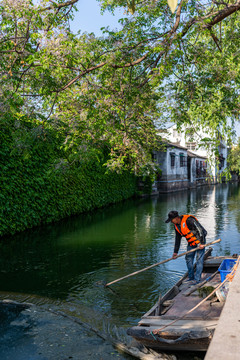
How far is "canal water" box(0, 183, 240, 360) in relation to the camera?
6.56 metres

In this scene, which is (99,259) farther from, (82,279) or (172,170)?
(172,170)

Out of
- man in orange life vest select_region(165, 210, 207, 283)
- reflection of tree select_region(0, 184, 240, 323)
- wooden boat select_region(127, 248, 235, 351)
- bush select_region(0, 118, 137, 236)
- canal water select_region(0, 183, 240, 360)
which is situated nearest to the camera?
wooden boat select_region(127, 248, 235, 351)

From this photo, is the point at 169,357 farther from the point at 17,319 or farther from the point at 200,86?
the point at 200,86

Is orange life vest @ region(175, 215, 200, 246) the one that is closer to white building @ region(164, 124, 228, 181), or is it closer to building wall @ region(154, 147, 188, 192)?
white building @ region(164, 124, 228, 181)

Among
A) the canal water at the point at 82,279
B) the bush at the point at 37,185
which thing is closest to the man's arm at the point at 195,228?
the canal water at the point at 82,279

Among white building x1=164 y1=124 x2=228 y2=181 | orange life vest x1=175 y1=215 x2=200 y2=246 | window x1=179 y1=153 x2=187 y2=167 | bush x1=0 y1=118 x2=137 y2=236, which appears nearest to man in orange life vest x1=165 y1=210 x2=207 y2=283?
orange life vest x1=175 y1=215 x2=200 y2=246

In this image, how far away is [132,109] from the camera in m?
9.48

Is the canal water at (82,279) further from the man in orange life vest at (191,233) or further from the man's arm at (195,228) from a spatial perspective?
the man's arm at (195,228)

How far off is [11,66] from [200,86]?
465 centimetres

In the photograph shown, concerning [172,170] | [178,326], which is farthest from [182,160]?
[178,326]

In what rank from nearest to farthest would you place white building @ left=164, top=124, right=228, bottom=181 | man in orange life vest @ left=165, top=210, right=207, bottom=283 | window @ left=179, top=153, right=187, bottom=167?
white building @ left=164, top=124, right=228, bottom=181 < man in orange life vest @ left=165, top=210, right=207, bottom=283 < window @ left=179, top=153, right=187, bottom=167

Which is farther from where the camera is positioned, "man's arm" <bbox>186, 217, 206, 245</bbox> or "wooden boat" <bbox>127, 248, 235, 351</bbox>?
"man's arm" <bbox>186, 217, 206, 245</bbox>

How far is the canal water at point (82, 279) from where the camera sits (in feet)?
21.5

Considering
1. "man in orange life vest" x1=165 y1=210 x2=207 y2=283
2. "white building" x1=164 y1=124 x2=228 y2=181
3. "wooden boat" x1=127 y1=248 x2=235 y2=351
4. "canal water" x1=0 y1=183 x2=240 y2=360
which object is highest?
"white building" x1=164 y1=124 x2=228 y2=181
